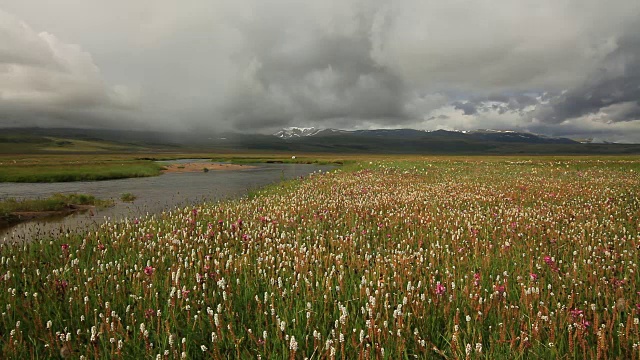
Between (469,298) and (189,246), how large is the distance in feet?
20.8

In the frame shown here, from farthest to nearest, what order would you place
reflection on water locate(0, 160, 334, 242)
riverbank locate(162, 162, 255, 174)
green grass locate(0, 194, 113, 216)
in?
riverbank locate(162, 162, 255, 174) < green grass locate(0, 194, 113, 216) < reflection on water locate(0, 160, 334, 242)

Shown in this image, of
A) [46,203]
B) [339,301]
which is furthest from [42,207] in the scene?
[339,301]

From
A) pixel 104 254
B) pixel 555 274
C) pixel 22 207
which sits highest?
pixel 555 274

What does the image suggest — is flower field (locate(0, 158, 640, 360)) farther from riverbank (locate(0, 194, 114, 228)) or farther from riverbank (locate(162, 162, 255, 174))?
riverbank (locate(162, 162, 255, 174))

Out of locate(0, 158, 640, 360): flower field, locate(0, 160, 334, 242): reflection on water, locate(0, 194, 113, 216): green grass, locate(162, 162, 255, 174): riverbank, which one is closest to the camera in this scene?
locate(0, 158, 640, 360): flower field

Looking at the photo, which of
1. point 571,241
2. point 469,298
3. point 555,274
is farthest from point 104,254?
point 571,241

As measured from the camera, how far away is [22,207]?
20844 mm

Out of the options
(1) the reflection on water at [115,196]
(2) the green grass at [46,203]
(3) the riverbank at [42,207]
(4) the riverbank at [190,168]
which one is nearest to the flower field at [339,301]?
(1) the reflection on water at [115,196]

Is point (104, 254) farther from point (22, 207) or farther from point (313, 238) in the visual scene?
point (22, 207)

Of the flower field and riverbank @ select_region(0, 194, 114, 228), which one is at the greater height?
the flower field

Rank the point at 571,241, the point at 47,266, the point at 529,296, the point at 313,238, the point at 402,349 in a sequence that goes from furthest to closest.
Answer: the point at 313,238, the point at 571,241, the point at 47,266, the point at 529,296, the point at 402,349

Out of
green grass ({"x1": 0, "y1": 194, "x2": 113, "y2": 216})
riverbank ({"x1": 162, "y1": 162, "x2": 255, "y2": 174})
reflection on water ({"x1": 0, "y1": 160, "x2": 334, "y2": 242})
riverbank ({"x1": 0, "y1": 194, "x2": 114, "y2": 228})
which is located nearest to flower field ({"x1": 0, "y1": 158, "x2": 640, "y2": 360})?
reflection on water ({"x1": 0, "y1": 160, "x2": 334, "y2": 242})

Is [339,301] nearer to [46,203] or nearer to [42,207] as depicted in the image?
[42,207]

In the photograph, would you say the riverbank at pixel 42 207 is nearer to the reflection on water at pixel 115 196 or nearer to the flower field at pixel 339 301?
the reflection on water at pixel 115 196
